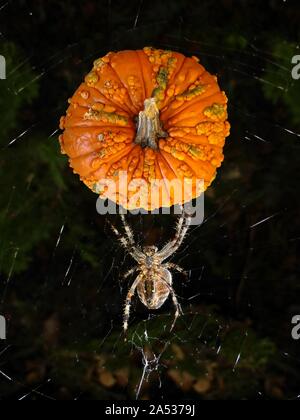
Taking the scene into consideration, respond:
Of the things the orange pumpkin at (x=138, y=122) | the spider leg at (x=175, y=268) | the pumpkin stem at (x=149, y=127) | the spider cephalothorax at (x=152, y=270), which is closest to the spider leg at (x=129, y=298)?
A: the spider cephalothorax at (x=152, y=270)

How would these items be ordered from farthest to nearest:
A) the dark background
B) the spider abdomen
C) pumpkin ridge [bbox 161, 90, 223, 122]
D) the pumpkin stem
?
the dark background → the spider abdomen → pumpkin ridge [bbox 161, 90, 223, 122] → the pumpkin stem

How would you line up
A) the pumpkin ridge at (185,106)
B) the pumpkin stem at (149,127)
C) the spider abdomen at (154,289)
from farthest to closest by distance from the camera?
the spider abdomen at (154,289) < the pumpkin ridge at (185,106) < the pumpkin stem at (149,127)

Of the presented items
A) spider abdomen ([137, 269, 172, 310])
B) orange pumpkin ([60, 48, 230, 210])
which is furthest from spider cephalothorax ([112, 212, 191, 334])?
orange pumpkin ([60, 48, 230, 210])

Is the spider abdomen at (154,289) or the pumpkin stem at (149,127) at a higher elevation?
the pumpkin stem at (149,127)

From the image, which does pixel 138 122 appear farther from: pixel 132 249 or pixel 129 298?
pixel 129 298

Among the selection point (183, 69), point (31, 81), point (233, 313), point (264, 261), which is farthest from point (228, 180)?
point (31, 81)

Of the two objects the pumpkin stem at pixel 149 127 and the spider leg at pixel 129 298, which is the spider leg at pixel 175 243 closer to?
the spider leg at pixel 129 298

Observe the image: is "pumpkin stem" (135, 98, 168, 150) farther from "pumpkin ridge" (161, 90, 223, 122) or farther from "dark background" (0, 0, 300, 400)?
"dark background" (0, 0, 300, 400)
